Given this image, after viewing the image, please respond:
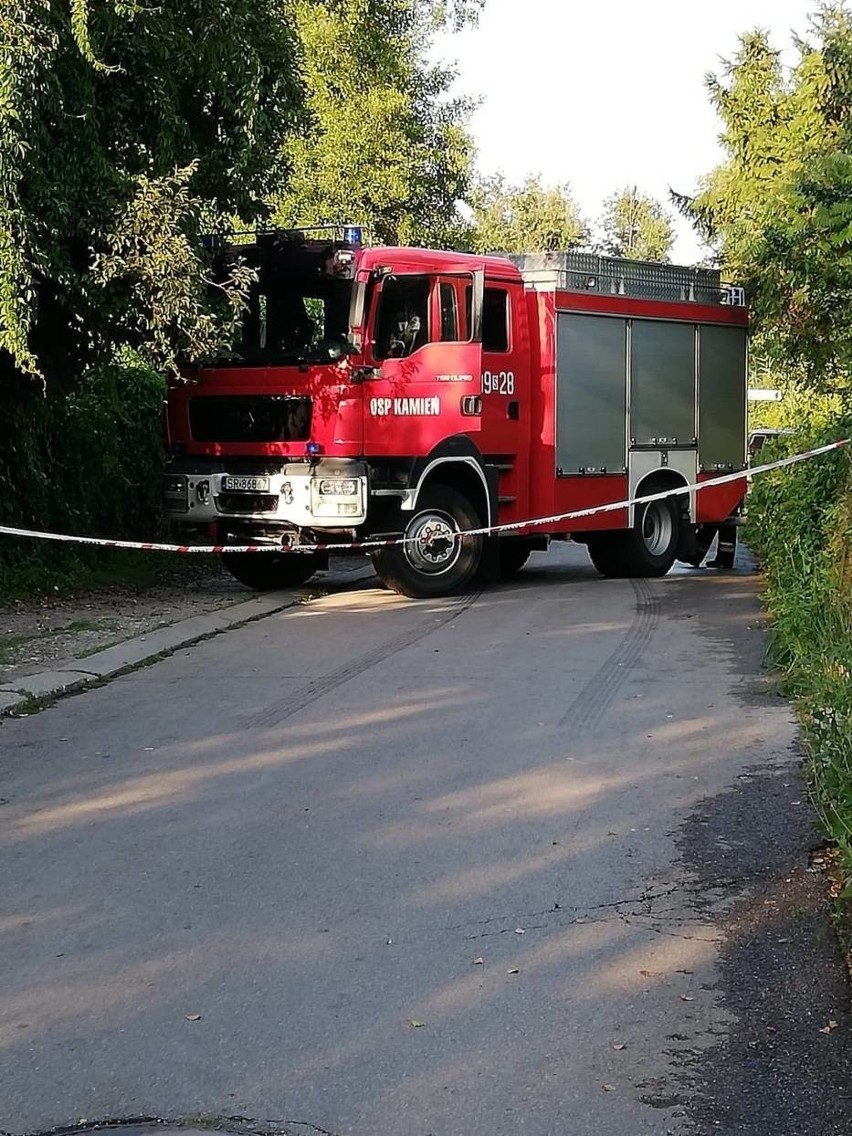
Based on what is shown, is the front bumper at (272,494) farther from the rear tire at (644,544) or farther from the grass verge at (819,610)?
the rear tire at (644,544)

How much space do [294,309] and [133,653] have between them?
4.45 m

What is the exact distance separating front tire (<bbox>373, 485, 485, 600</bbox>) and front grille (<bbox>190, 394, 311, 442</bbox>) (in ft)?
4.38

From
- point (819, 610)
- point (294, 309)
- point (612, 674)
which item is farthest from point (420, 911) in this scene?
point (294, 309)

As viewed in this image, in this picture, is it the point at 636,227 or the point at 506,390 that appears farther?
the point at 636,227

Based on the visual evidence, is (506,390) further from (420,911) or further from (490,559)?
(420,911)

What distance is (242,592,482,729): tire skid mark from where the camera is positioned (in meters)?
8.88

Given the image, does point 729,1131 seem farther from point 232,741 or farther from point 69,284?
point 69,284

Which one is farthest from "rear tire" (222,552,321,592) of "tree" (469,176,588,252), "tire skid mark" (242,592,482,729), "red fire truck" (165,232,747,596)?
"tree" (469,176,588,252)

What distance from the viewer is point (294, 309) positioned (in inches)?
563

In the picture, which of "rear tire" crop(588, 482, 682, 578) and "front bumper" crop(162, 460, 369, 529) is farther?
"rear tire" crop(588, 482, 682, 578)

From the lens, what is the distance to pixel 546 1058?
13.8ft

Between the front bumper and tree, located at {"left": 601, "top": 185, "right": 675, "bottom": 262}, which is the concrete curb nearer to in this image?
the front bumper

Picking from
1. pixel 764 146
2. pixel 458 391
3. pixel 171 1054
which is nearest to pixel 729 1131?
pixel 171 1054

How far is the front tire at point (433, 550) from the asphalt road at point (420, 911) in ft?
14.7
